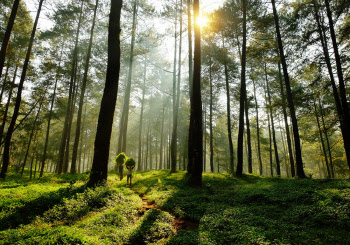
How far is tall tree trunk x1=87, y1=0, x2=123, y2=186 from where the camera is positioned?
24.8ft

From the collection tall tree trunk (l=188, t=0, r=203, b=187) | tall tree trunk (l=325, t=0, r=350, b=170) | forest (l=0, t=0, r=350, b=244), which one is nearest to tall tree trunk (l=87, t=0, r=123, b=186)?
forest (l=0, t=0, r=350, b=244)

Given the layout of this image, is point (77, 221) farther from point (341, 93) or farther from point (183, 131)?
point (183, 131)

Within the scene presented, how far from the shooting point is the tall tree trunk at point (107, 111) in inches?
297

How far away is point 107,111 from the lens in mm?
7914

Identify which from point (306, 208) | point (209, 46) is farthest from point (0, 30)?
point (306, 208)

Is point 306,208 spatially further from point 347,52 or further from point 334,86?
point 347,52

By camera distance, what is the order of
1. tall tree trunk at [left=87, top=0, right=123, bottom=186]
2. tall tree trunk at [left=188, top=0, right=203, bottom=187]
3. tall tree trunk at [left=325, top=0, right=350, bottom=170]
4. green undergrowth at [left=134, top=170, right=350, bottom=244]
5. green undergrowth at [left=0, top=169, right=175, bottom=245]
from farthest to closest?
tall tree trunk at [left=325, top=0, right=350, bottom=170]
tall tree trunk at [left=188, top=0, right=203, bottom=187]
tall tree trunk at [left=87, top=0, right=123, bottom=186]
green undergrowth at [left=134, top=170, right=350, bottom=244]
green undergrowth at [left=0, top=169, right=175, bottom=245]

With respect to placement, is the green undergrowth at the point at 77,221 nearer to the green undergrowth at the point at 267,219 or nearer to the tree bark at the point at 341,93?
the green undergrowth at the point at 267,219

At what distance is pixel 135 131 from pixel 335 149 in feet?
122

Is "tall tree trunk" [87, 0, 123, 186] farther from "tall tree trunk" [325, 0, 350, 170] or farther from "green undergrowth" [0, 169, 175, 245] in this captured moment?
"tall tree trunk" [325, 0, 350, 170]

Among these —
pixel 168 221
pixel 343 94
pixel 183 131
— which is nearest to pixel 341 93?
pixel 343 94

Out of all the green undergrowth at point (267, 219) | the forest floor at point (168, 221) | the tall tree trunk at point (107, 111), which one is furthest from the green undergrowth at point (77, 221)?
the tall tree trunk at point (107, 111)

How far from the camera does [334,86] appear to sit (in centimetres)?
1208

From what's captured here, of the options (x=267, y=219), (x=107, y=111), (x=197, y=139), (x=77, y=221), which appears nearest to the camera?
(x=77, y=221)
